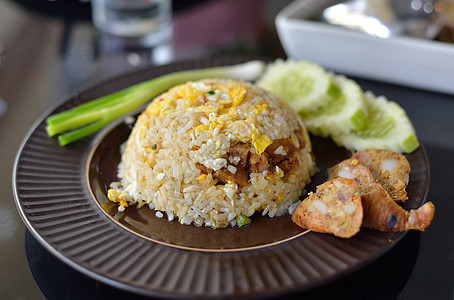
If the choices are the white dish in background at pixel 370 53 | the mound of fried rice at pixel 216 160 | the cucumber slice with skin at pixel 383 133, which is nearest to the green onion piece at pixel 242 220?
the mound of fried rice at pixel 216 160

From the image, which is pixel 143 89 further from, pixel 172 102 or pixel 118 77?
pixel 172 102

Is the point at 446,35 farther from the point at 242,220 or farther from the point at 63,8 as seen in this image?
the point at 63,8

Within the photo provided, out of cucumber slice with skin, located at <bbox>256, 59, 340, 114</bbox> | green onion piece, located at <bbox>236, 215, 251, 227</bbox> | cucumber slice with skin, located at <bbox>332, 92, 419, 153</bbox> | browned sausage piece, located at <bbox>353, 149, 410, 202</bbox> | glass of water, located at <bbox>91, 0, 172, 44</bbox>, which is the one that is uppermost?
glass of water, located at <bbox>91, 0, 172, 44</bbox>

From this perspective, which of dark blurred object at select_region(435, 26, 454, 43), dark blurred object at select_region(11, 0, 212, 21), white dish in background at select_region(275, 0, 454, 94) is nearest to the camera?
white dish in background at select_region(275, 0, 454, 94)

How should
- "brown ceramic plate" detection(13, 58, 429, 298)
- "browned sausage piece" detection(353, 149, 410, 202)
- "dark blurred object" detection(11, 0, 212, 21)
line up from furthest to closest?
1. "dark blurred object" detection(11, 0, 212, 21)
2. "browned sausage piece" detection(353, 149, 410, 202)
3. "brown ceramic plate" detection(13, 58, 429, 298)

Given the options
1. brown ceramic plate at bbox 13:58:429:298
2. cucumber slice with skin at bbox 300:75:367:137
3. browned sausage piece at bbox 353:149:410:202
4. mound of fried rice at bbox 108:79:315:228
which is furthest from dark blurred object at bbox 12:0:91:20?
browned sausage piece at bbox 353:149:410:202

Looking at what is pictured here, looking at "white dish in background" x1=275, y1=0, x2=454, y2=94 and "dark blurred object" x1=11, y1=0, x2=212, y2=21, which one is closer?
"white dish in background" x1=275, y1=0, x2=454, y2=94

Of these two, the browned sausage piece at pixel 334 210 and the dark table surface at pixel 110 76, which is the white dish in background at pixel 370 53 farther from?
the browned sausage piece at pixel 334 210

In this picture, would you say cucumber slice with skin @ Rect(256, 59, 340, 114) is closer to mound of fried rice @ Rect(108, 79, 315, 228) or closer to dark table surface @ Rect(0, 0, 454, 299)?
mound of fried rice @ Rect(108, 79, 315, 228)
